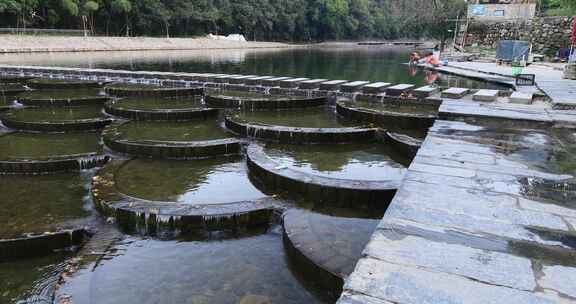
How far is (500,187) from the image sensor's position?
13.7 feet

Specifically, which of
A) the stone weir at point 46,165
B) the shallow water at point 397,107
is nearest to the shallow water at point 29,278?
the stone weir at point 46,165

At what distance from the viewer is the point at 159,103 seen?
13398mm

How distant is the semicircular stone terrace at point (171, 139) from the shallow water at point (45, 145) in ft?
1.55

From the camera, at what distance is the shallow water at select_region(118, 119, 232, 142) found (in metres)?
9.48

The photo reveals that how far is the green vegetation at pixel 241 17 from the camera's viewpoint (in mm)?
53844

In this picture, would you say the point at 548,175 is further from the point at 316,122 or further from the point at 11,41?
the point at 11,41

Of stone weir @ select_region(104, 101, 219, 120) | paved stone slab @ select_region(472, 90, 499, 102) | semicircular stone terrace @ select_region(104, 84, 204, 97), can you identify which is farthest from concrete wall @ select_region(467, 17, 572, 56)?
stone weir @ select_region(104, 101, 219, 120)

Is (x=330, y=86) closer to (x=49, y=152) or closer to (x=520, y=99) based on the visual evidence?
(x=520, y=99)

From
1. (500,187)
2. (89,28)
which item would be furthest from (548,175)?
(89,28)

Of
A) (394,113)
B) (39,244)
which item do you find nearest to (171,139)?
(39,244)

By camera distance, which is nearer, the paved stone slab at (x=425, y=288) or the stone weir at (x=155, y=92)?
the paved stone slab at (x=425, y=288)

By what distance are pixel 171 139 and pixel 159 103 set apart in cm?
457

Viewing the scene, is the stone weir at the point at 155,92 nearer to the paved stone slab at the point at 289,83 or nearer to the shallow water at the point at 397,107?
the paved stone slab at the point at 289,83

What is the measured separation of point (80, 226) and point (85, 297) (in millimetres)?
1652
